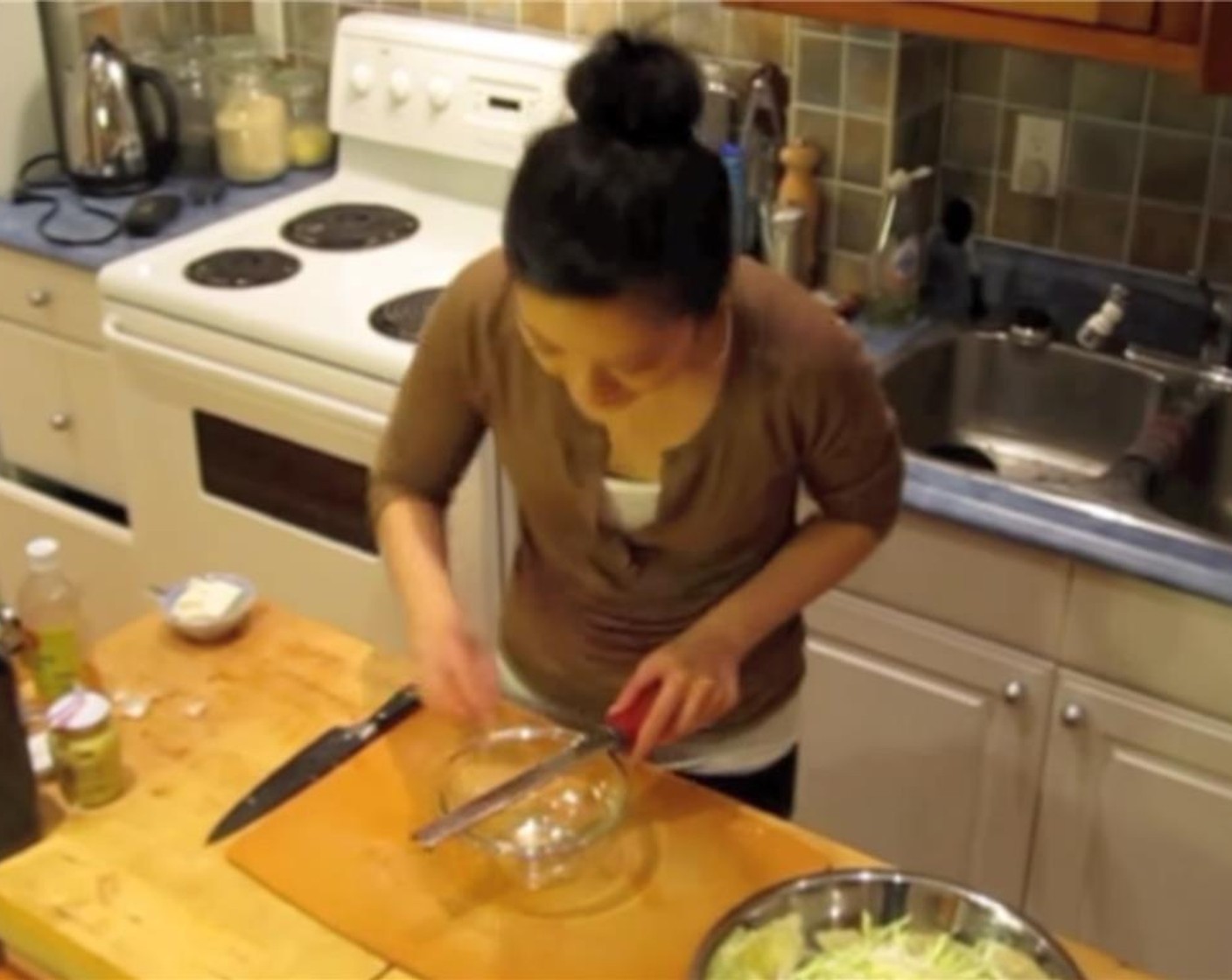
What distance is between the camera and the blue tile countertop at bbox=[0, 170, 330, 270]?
8.99 feet

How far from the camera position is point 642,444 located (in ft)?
5.03

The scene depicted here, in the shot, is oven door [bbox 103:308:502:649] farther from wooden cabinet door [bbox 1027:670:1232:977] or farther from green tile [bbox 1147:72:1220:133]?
green tile [bbox 1147:72:1220:133]

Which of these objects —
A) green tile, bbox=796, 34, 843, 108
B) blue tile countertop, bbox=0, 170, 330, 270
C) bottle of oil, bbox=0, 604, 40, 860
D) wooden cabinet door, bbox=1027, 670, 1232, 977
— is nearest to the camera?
bottle of oil, bbox=0, 604, 40, 860

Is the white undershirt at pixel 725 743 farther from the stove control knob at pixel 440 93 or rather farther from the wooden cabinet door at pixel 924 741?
the stove control knob at pixel 440 93

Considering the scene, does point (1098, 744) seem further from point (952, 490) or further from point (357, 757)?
point (357, 757)

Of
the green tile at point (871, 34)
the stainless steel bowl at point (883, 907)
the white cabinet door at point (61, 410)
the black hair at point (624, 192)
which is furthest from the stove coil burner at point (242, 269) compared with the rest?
the stainless steel bowl at point (883, 907)

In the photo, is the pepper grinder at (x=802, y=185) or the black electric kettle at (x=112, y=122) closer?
the pepper grinder at (x=802, y=185)

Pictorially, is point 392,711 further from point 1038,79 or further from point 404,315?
point 1038,79

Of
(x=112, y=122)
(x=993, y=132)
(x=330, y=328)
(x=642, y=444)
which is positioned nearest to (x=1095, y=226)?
(x=993, y=132)

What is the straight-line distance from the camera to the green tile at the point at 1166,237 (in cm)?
241

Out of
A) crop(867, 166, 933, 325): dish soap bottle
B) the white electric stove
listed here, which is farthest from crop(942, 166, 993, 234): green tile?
the white electric stove

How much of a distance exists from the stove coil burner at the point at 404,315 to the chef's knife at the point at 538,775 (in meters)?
1.09

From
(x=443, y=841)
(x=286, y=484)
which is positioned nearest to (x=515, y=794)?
(x=443, y=841)

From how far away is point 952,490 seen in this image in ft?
6.82
